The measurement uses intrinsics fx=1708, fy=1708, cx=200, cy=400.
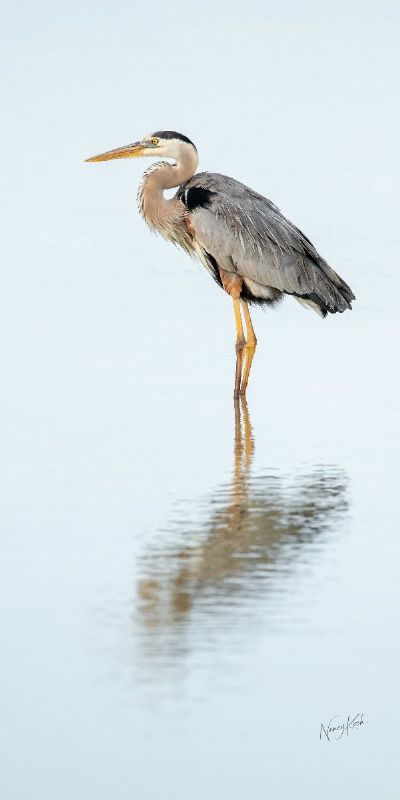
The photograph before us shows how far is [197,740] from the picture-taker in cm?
510

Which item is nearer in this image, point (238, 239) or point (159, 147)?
point (238, 239)

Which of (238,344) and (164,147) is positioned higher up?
(164,147)

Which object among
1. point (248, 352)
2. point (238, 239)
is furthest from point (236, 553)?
point (238, 239)

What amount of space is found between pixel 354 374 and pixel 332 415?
1822 millimetres

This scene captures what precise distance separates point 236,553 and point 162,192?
6.30 metres

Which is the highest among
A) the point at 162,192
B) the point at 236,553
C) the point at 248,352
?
the point at 162,192

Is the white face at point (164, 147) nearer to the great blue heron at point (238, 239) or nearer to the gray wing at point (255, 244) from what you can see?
the great blue heron at point (238, 239)

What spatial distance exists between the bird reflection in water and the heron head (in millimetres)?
4564

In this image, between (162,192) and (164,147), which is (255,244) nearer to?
(162,192)

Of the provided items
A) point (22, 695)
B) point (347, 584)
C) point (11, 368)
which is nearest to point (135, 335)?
point (11, 368)

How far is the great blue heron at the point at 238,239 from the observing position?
41.1 feet

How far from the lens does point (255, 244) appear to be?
12531 millimetres

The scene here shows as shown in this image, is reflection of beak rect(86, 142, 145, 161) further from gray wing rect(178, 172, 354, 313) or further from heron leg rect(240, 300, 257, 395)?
heron leg rect(240, 300, 257, 395)

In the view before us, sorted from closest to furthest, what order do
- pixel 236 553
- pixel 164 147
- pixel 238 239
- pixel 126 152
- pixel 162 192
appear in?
1. pixel 236 553
2. pixel 238 239
3. pixel 162 192
4. pixel 164 147
5. pixel 126 152
